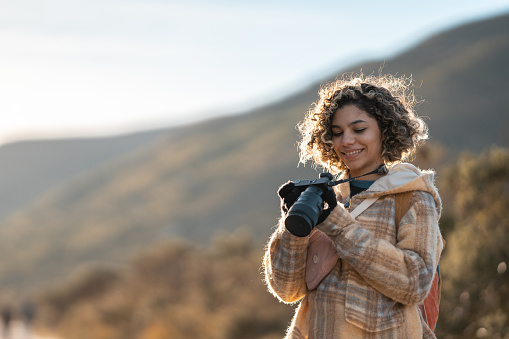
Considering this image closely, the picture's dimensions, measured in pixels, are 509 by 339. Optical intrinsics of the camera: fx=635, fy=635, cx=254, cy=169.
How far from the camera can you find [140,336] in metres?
17.6

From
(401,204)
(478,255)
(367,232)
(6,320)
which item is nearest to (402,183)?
(401,204)

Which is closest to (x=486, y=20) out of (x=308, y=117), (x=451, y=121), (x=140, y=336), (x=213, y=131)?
(x=451, y=121)

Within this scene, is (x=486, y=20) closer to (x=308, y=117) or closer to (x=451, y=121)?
(x=451, y=121)

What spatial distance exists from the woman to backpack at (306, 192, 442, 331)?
0.06 feet

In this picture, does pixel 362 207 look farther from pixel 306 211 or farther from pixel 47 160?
pixel 47 160

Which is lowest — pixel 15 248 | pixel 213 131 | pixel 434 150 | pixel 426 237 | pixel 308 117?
pixel 426 237

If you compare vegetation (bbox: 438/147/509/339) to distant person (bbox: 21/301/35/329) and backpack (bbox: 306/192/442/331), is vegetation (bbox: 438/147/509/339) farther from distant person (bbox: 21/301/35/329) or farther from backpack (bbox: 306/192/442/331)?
distant person (bbox: 21/301/35/329)

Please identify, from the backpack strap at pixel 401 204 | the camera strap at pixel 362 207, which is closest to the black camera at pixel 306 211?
the camera strap at pixel 362 207

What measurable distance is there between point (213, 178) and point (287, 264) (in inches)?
2144

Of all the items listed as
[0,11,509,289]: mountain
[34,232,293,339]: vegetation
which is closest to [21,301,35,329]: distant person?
[34,232,293,339]: vegetation

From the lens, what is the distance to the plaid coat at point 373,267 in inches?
80.9

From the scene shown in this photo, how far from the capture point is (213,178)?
186 ft

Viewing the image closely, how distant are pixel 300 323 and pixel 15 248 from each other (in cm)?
5613

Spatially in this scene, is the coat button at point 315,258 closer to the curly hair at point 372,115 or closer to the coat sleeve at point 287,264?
the coat sleeve at point 287,264
